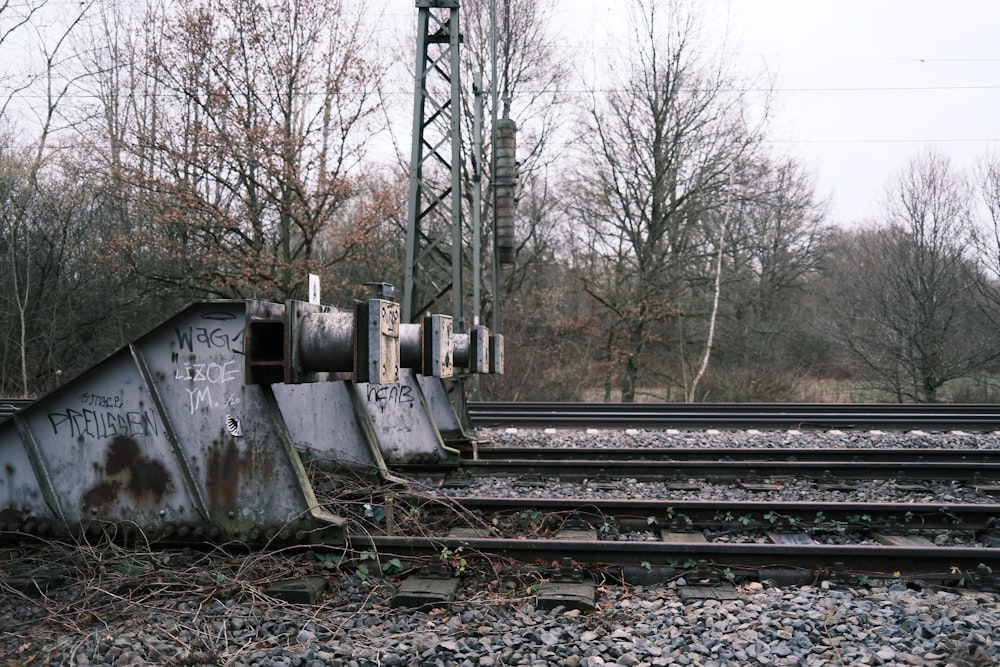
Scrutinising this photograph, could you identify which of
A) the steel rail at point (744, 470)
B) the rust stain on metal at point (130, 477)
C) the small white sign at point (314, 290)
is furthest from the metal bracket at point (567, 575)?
the steel rail at point (744, 470)

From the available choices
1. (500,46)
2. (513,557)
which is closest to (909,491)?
(513,557)

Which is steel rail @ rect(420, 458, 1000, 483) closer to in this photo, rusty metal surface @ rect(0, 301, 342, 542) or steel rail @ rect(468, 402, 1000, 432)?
rusty metal surface @ rect(0, 301, 342, 542)

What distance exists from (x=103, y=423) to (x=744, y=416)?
10047 mm

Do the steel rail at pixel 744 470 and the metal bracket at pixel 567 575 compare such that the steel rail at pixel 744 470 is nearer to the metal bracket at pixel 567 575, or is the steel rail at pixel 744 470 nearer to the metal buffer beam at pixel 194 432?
the metal buffer beam at pixel 194 432

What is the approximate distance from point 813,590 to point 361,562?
9.39ft

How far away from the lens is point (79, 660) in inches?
139

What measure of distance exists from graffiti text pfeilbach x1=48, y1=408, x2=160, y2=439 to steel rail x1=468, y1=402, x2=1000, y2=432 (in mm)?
7052

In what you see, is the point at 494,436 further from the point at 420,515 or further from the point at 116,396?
the point at 116,396

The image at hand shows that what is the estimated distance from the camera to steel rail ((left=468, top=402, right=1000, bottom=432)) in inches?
450

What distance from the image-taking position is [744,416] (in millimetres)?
12234

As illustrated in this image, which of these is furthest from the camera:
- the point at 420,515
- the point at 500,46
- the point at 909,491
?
the point at 500,46

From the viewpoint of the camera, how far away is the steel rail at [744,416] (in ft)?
37.5

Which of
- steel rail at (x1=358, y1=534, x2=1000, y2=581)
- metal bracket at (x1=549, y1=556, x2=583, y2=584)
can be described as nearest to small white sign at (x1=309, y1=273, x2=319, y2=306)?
steel rail at (x1=358, y1=534, x2=1000, y2=581)

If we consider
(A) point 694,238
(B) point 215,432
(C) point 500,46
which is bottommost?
(B) point 215,432
